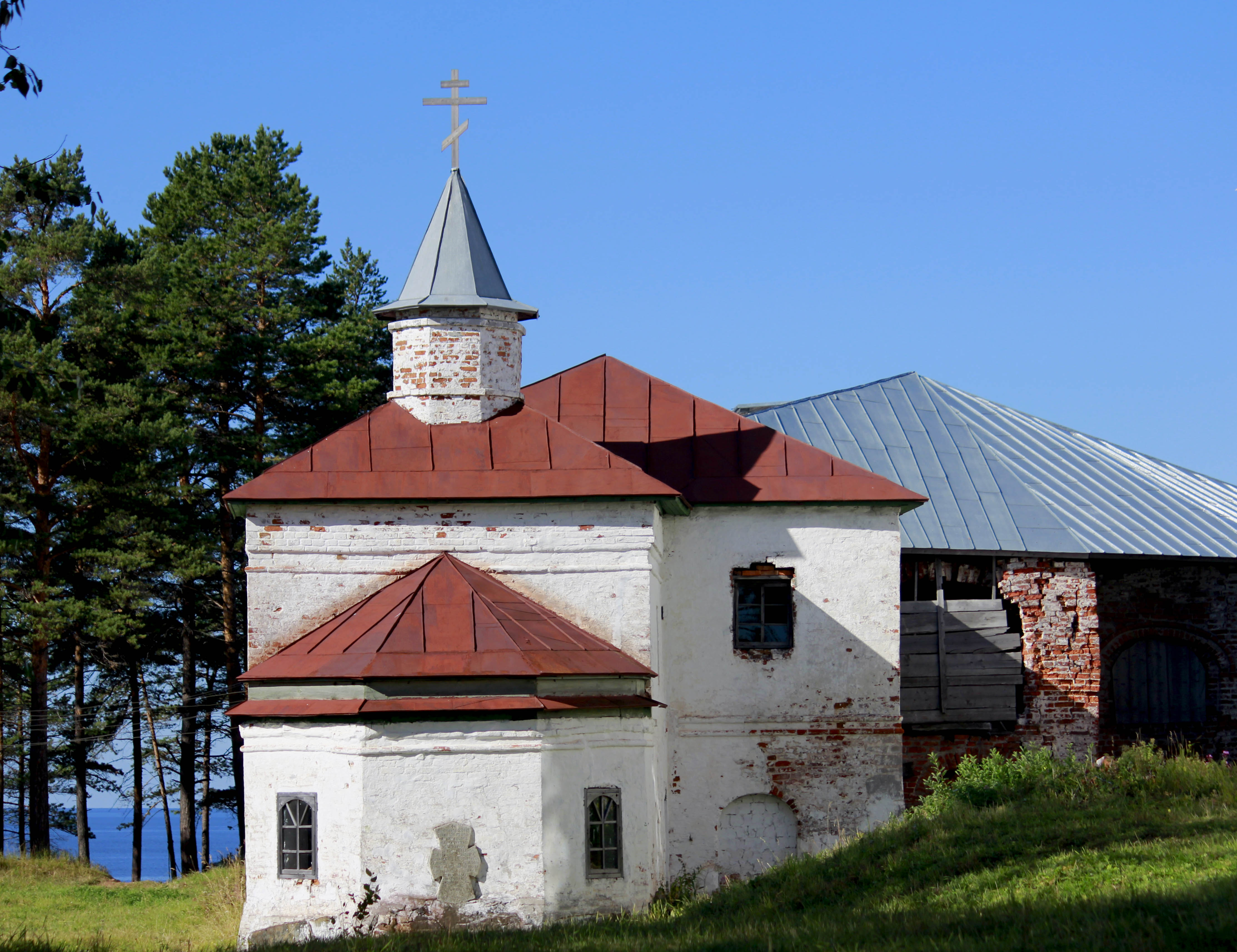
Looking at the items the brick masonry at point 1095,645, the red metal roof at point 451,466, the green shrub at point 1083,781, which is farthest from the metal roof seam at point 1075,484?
the red metal roof at point 451,466

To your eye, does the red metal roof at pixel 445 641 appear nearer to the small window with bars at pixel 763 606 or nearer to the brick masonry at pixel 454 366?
the brick masonry at pixel 454 366

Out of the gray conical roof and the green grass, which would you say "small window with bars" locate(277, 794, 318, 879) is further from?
the gray conical roof

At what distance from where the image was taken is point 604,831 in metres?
13.1

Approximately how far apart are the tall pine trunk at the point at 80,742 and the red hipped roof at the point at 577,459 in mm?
12733

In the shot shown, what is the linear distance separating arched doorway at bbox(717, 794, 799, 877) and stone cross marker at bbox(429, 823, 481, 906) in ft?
14.9

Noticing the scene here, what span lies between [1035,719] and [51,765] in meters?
21.2

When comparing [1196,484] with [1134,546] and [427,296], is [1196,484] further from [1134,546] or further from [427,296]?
[427,296]

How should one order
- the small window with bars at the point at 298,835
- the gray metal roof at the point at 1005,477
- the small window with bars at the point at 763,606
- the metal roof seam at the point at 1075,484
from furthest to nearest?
the metal roof seam at the point at 1075,484, the gray metal roof at the point at 1005,477, the small window with bars at the point at 763,606, the small window with bars at the point at 298,835

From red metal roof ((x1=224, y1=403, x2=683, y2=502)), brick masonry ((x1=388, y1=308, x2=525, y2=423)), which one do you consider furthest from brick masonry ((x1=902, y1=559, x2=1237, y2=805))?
brick masonry ((x1=388, y1=308, x2=525, y2=423))

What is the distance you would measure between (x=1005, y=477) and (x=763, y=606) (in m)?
5.58

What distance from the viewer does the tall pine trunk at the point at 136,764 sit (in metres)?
28.0

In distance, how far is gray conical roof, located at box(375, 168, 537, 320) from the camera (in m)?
15.6

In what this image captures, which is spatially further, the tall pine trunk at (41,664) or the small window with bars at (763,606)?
the tall pine trunk at (41,664)

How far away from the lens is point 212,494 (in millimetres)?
26812
